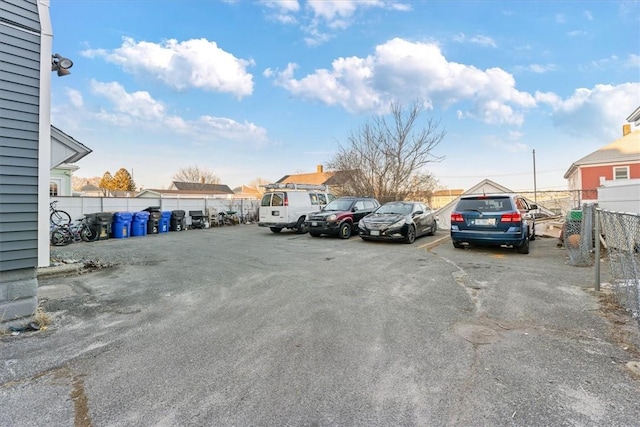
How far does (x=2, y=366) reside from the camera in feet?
9.55

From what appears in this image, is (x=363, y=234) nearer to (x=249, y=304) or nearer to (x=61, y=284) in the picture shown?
(x=249, y=304)

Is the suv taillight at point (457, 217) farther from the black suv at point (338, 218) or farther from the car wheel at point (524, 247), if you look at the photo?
the black suv at point (338, 218)

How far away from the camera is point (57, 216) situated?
12508 mm

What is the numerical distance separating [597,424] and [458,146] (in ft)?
73.2

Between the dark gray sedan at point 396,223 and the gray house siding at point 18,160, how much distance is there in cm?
873

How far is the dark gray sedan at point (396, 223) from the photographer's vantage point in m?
10.6

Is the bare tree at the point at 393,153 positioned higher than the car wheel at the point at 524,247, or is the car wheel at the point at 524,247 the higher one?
the bare tree at the point at 393,153

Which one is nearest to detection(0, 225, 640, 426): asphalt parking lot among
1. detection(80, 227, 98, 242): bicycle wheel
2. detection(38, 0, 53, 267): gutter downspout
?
detection(38, 0, 53, 267): gutter downspout

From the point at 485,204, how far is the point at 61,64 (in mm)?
10127

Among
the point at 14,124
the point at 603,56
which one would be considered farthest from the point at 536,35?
the point at 14,124

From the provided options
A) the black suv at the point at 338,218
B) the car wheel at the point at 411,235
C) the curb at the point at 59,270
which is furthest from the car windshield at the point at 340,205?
the curb at the point at 59,270

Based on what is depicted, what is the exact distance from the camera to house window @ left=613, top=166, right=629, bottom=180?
20.4 meters

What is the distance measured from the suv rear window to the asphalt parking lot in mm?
2733

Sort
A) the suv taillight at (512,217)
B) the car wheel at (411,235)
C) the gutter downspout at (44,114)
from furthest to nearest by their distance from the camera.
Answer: the car wheel at (411,235), the suv taillight at (512,217), the gutter downspout at (44,114)
